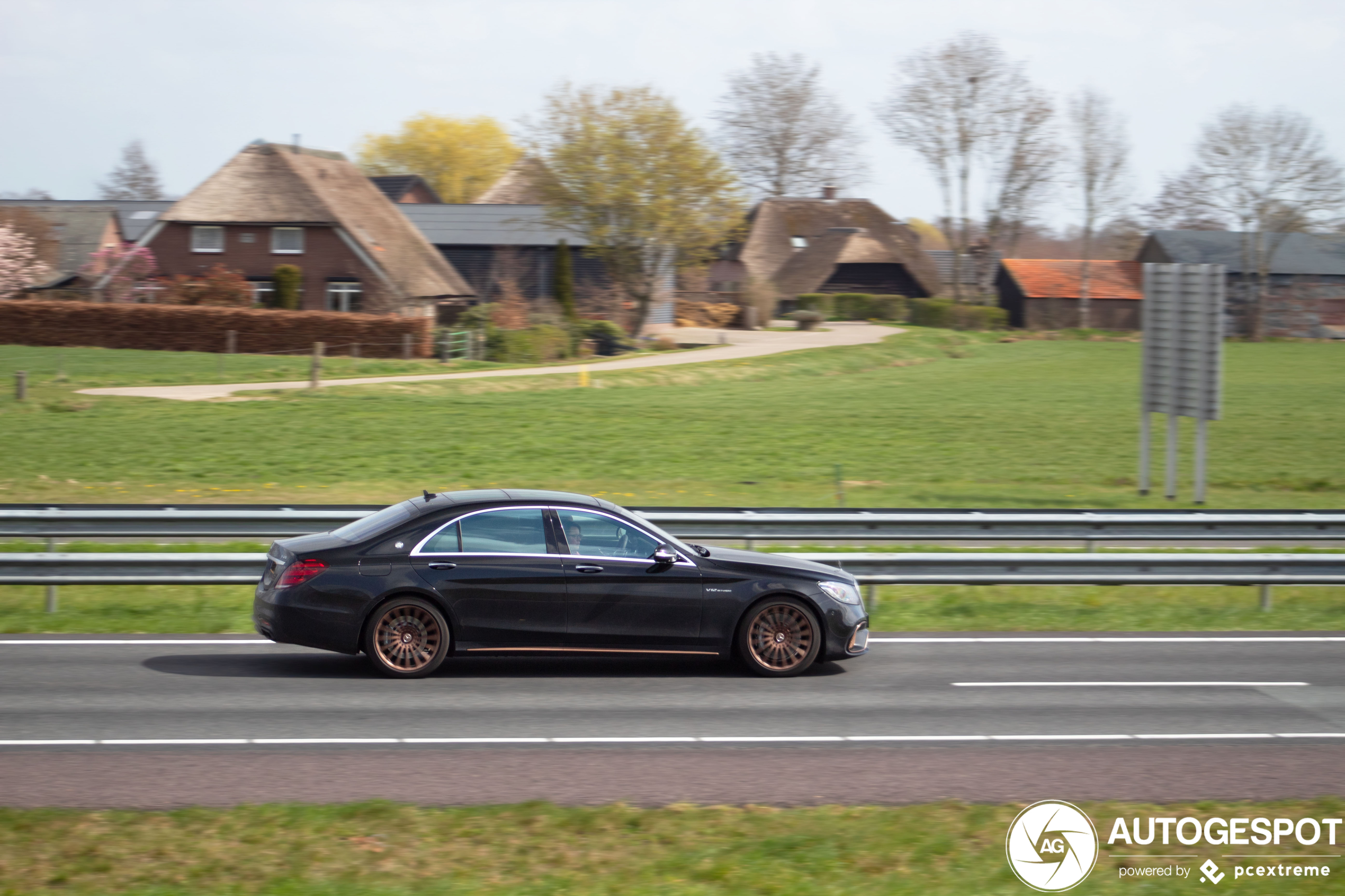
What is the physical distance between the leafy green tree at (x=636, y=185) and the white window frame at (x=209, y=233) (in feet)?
45.8

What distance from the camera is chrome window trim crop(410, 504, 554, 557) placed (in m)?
9.78

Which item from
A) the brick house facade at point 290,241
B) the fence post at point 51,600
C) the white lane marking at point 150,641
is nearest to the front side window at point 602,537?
the white lane marking at point 150,641

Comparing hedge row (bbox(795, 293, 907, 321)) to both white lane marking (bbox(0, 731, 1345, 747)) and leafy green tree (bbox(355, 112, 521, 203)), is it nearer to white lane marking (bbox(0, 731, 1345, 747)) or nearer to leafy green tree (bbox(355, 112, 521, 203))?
leafy green tree (bbox(355, 112, 521, 203))

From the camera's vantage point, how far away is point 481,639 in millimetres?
9797

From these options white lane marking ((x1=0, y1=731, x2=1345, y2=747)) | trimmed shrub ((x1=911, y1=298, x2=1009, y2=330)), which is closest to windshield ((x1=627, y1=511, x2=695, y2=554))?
white lane marking ((x1=0, y1=731, x2=1345, y2=747))

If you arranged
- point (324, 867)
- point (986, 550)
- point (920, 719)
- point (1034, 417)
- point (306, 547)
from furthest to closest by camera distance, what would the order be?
point (1034, 417)
point (986, 550)
point (306, 547)
point (920, 719)
point (324, 867)

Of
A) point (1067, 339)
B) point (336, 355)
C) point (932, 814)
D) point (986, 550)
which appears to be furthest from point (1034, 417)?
point (1067, 339)

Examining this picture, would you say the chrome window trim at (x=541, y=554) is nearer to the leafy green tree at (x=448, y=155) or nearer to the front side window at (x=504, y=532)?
the front side window at (x=504, y=532)

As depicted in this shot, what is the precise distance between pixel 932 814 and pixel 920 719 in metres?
2.32

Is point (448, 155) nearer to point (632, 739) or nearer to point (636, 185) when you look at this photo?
point (636, 185)

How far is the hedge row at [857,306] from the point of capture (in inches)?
3068

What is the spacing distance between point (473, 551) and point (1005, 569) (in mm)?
5682

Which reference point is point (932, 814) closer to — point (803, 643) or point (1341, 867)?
point (1341, 867)

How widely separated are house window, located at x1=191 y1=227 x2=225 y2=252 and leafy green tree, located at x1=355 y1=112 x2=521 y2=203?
57.2 m
